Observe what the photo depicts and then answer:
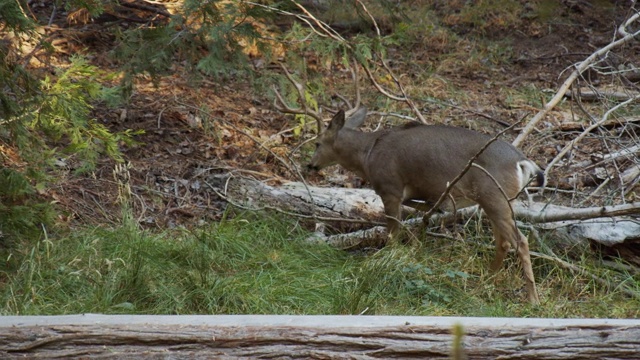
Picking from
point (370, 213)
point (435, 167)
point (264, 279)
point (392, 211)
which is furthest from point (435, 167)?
point (264, 279)

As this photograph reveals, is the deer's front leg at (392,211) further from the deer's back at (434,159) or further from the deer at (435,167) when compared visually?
the deer's back at (434,159)

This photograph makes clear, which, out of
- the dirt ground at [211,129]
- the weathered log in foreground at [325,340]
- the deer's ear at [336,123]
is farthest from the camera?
the dirt ground at [211,129]

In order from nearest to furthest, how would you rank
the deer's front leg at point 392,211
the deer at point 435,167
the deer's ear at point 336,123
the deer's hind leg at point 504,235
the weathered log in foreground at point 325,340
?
the weathered log in foreground at point 325,340
the deer's hind leg at point 504,235
the deer at point 435,167
the deer's front leg at point 392,211
the deer's ear at point 336,123

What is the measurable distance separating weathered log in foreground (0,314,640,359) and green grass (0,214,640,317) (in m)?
1.68

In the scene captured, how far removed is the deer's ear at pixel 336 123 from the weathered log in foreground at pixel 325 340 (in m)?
4.91

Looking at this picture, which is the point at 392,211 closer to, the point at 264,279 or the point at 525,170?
the point at 525,170

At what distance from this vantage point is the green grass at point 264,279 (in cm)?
640

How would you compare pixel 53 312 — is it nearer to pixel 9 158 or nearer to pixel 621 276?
pixel 9 158

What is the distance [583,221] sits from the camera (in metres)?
8.01

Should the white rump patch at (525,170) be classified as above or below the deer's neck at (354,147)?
above

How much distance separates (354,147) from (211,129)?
292 centimetres

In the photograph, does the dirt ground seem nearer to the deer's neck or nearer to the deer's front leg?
the deer's neck

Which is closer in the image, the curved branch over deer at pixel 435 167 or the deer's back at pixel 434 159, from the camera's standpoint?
the curved branch over deer at pixel 435 167

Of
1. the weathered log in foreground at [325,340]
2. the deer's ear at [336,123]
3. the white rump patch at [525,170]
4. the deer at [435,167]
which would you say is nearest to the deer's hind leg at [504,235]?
the deer at [435,167]
